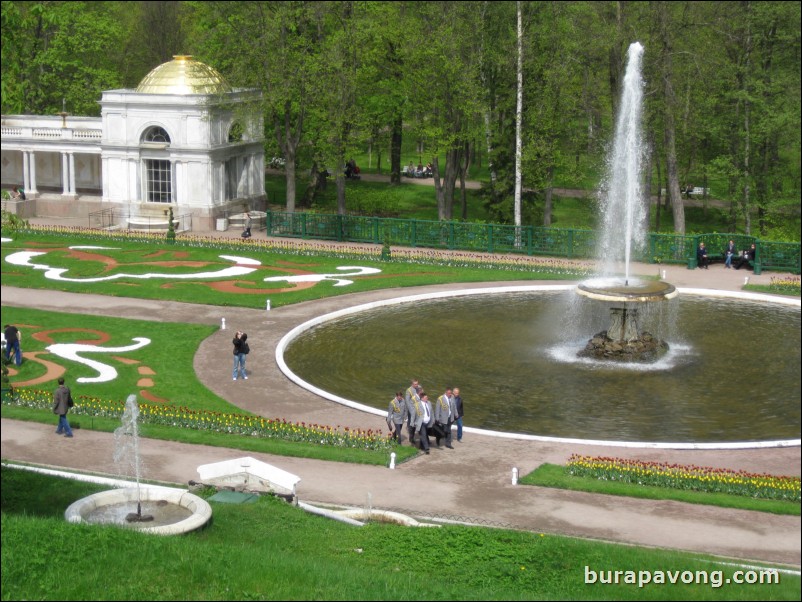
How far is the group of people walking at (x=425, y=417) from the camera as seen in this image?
32375mm

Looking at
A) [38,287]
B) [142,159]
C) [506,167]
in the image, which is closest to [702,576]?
[38,287]

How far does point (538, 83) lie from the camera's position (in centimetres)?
6900

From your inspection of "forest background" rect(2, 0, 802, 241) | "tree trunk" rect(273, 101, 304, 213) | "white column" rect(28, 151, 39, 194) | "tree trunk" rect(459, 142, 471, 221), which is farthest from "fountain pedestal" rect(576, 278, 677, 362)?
"white column" rect(28, 151, 39, 194)

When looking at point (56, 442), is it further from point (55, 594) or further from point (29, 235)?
point (29, 235)

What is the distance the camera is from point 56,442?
→ 32.6m

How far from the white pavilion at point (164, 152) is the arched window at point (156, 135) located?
0.27ft

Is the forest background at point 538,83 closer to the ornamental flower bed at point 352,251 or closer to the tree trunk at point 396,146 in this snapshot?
the tree trunk at point 396,146

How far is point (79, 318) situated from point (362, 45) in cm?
3122

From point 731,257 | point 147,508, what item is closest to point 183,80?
point 731,257

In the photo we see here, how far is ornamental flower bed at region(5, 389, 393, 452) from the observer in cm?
→ 3253

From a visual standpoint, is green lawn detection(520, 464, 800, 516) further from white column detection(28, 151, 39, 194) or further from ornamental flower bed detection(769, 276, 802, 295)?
white column detection(28, 151, 39, 194)

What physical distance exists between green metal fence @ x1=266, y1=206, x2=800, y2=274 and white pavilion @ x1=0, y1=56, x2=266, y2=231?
5.29 meters

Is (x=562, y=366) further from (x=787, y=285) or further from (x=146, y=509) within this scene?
(x=146, y=509)

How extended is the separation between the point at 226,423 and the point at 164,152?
40079 mm
